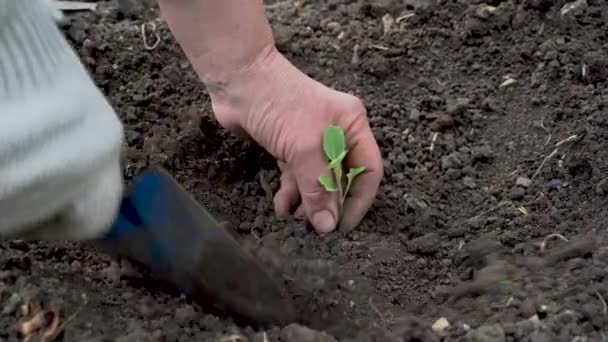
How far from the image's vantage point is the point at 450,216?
1.97 meters

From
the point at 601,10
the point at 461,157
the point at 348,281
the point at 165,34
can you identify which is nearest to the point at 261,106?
the point at 348,281

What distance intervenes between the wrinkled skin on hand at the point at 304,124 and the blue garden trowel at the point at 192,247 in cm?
27

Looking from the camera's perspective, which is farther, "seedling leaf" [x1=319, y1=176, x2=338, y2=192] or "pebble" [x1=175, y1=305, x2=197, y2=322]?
"seedling leaf" [x1=319, y1=176, x2=338, y2=192]

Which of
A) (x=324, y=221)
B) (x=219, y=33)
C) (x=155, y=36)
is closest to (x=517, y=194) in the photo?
(x=324, y=221)

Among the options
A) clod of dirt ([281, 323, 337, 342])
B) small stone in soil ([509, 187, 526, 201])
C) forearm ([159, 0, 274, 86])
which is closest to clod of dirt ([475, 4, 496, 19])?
small stone in soil ([509, 187, 526, 201])

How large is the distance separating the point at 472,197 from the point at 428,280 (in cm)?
28

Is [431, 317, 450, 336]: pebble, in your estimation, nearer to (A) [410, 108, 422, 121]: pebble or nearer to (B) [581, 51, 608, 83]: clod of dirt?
(A) [410, 108, 422, 121]: pebble

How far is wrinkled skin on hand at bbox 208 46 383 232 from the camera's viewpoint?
5.92ft

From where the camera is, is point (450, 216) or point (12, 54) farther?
point (450, 216)

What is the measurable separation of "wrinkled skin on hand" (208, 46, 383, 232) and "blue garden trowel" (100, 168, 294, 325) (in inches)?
10.7

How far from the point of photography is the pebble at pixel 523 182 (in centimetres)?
201

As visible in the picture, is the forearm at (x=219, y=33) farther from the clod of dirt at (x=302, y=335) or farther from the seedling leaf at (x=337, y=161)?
the clod of dirt at (x=302, y=335)

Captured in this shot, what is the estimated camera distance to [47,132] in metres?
1.31

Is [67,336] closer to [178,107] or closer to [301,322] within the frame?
[301,322]
